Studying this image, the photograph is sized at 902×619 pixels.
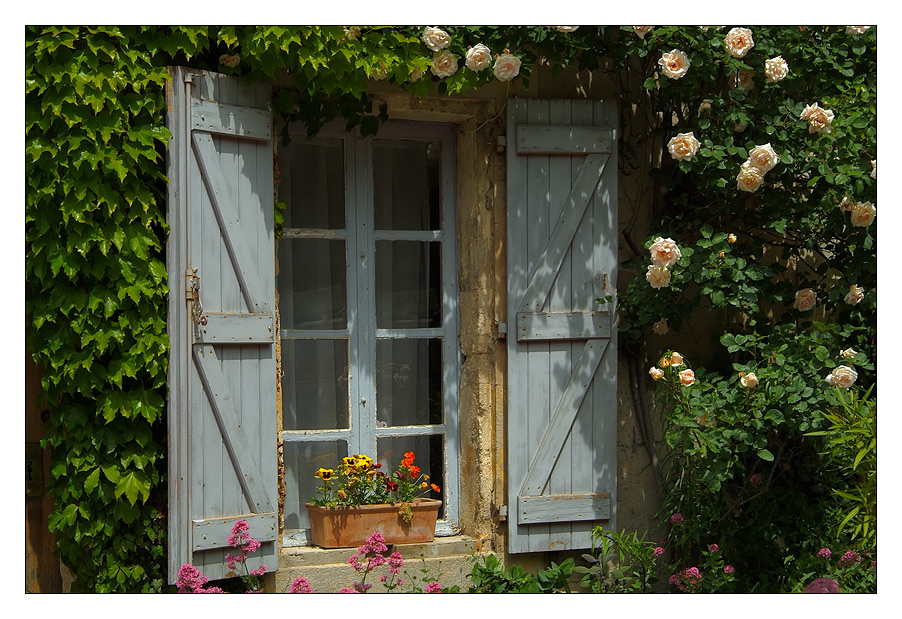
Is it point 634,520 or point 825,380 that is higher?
point 825,380

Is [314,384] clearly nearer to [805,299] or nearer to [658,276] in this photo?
[658,276]

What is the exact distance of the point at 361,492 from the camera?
441 centimetres

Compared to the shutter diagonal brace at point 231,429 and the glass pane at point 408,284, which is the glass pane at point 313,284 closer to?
the glass pane at point 408,284

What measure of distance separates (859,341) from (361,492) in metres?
2.34

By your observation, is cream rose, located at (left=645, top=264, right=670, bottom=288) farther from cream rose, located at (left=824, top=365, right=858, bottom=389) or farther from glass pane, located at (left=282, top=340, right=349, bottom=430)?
glass pane, located at (left=282, top=340, right=349, bottom=430)

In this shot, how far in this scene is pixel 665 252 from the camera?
423cm

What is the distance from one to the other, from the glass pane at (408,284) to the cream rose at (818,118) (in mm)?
1704

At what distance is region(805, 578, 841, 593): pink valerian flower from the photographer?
417 cm

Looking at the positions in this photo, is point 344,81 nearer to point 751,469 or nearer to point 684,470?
point 684,470

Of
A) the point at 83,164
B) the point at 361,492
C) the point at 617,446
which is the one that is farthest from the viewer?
the point at 617,446

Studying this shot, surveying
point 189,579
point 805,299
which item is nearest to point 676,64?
point 805,299

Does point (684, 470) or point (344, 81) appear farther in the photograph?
point (684, 470)

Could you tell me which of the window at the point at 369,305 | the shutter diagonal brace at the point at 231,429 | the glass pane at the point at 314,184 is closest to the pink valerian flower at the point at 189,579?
the shutter diagonal brace at the point at 231,429

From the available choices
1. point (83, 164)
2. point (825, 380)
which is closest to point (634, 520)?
point (825, 380)
